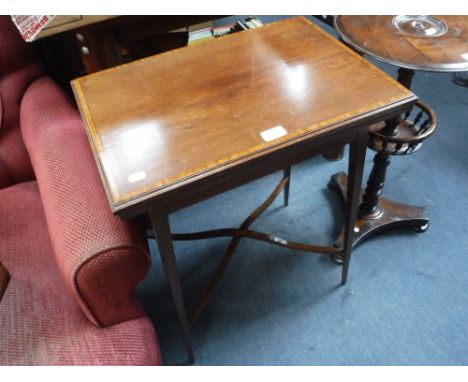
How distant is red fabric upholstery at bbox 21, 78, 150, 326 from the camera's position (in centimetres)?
68

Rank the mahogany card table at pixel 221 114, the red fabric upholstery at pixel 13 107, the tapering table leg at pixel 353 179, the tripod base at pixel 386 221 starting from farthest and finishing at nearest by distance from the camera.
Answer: the tripod base at pixel 386 221, the red fabric upholstery at pixel 13 107, the tapering table leg at pixel 353 179, the mahogany card table at pixel 221 114

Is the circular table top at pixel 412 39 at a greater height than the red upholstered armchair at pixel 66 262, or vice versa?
the circular table top at pixel 412 39

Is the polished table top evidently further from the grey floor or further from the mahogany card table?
the grey floor

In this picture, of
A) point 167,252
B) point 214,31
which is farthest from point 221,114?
point 214,31

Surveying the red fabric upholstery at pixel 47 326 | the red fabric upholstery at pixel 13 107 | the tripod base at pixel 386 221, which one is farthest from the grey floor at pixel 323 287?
the red fabric upholstery at pixel 13 107

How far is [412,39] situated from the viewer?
0.93m

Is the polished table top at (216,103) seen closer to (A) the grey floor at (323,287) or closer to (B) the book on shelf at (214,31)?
(B) the book on shelf at (214,31)

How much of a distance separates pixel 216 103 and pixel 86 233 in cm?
35

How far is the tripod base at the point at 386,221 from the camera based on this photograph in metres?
1.29

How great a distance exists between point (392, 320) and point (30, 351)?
952 millimetres

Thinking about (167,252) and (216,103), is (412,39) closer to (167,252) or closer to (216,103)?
(216,103)

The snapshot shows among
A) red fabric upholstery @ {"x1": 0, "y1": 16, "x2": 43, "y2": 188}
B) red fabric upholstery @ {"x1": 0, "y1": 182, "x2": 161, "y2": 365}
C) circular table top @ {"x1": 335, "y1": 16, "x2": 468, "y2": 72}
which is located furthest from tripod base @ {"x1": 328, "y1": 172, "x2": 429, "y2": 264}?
red fabric upholstery @ {"x1": 0, "y1": 16, "x2": 43, "y2": 188}

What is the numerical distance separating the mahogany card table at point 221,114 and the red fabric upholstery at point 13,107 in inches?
12.3
